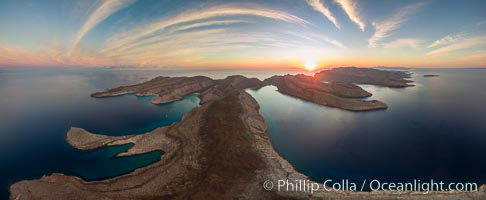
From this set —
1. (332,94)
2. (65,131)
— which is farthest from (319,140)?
(332,94)

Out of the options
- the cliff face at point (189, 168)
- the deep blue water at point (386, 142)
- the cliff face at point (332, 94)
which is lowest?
the deep blue water at point (386, 142)

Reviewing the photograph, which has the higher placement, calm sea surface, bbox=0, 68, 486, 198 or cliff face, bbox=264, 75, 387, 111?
cliff face, bbox=264, 75, 387, 111

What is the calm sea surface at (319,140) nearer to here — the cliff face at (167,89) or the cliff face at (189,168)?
the cliff face at (189,168)

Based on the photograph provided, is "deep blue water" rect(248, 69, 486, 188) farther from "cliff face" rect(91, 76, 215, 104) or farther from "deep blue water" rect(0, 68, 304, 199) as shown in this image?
"cliff face" rect(91, 76, 215, 104)

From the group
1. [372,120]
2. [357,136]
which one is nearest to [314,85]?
[372,120]

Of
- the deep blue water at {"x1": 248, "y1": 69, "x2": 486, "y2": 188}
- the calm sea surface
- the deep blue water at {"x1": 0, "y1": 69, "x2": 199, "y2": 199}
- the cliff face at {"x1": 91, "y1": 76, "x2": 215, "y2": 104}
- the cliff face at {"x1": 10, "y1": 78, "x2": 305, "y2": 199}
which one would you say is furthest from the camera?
the cliff face at {"x1": 91, "y1": 76, "x2": 215, "y2": 104}

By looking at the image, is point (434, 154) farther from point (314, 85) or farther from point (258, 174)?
point (314, 85)

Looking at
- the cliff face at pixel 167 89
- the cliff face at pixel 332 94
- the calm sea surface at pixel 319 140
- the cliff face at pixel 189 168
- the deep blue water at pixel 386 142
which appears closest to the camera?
the cliff face at pixel 189 168

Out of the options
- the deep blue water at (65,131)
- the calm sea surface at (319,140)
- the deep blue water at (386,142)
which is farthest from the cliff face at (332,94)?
the deep blue water at (65,131)

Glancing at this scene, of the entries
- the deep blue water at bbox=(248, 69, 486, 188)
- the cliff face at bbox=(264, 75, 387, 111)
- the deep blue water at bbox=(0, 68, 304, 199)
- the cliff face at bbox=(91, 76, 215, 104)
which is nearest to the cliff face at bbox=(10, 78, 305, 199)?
the deep blue water at bbox=(0, 68, 304, 199)
